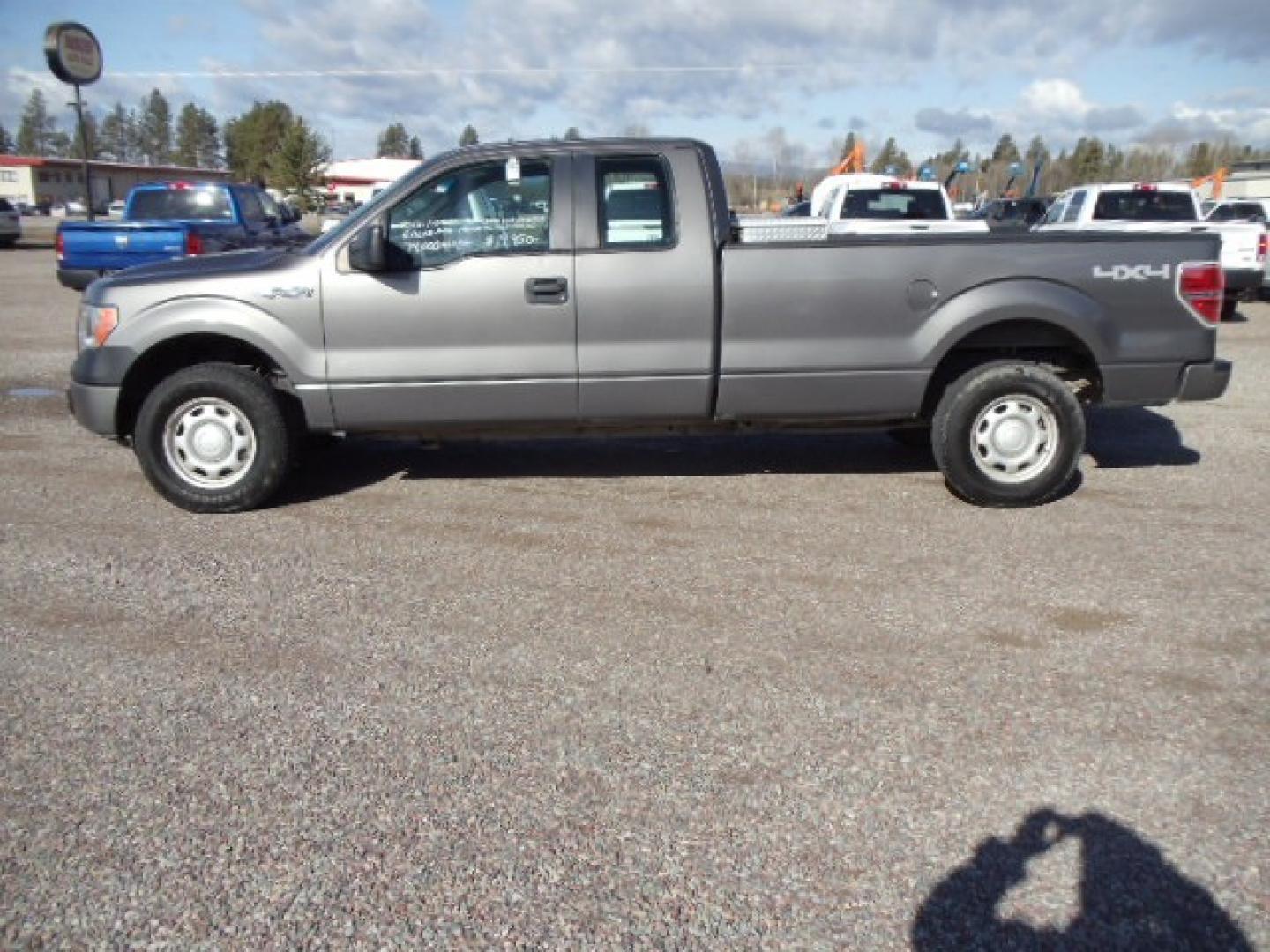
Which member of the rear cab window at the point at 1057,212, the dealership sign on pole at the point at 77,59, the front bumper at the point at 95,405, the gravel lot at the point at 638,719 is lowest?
the gravel lot at the point at 638,719

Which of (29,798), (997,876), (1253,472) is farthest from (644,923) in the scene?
(1253,472)

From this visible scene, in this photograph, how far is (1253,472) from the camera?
247 inches

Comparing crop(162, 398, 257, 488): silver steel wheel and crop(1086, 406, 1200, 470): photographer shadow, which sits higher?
crop(162, 398, 257, 488): silver steel wheel

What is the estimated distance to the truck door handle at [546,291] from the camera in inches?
207

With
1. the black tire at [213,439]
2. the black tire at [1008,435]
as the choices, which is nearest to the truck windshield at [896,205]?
the black tire at [1008,435]

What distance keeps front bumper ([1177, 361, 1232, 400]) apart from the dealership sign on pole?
27084 millimetres

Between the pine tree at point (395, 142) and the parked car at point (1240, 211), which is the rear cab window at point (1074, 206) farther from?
the pine tree at point (395, 142)

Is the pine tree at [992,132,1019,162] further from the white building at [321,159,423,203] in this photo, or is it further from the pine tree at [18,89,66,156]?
the pine tree at [18,89,66,156]

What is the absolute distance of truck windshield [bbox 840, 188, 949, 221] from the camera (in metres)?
15.4

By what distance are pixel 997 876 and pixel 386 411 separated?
389 cm

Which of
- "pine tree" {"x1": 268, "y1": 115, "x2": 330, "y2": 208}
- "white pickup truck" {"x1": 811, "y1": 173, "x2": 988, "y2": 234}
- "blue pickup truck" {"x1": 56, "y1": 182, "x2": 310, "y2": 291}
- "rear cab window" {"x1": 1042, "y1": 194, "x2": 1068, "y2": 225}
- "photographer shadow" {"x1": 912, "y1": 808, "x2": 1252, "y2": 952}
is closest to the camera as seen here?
"photographer shadow" {"x1": 912, "y1": 808, "x2": 1252, "y2": 952}

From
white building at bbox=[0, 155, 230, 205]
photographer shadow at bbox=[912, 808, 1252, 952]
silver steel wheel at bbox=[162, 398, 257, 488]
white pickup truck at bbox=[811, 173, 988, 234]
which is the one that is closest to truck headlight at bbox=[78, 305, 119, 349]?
silver steel wheel at bbox=[162, 398, 257, 488]

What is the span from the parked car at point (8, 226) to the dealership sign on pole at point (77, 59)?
16.9 feet

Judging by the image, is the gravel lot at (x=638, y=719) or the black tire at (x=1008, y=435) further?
the black tire at (x=1008, y=435)
